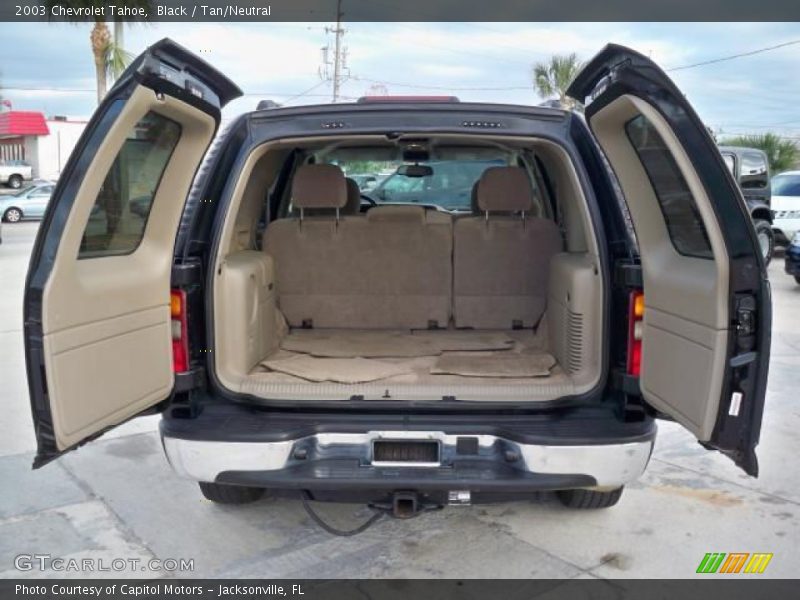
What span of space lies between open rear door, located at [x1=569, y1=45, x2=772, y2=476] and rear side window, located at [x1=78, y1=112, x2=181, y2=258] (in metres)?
1.67

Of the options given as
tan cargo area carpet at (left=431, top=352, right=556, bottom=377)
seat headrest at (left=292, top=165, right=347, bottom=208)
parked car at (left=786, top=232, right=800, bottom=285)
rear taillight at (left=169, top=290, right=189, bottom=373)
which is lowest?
parked car at (left=786, top=232, right=800, bottom=285)

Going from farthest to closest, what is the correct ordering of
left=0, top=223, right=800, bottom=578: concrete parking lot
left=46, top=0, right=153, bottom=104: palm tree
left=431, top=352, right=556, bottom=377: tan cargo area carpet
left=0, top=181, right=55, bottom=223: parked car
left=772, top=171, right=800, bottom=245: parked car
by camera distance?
left=0, top=181, right=55, bottom=223: parked car
left=46, top=0, right=153, bottom=104: palm tree
left=772, top=171, right=800, bottom=245: parked car
left=431, top=352, right=556, bottom=377: tan cargo area carpet
left=0, top=223, right=800, bottom=578: concrete parking lot

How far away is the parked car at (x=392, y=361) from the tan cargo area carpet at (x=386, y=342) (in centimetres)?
23

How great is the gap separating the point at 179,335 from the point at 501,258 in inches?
81.7

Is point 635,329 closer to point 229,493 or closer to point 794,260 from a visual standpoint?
point 229,493

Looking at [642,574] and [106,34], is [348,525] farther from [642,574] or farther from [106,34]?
[106,34]

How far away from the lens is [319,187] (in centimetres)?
437

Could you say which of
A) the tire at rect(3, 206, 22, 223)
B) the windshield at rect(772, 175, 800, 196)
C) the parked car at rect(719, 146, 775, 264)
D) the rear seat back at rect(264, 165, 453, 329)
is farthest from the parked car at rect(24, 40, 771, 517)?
the tire at rect(3, 206, 22, 223)

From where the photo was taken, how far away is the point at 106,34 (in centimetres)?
2381

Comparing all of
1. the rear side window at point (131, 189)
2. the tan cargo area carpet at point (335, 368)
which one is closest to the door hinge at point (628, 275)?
the tan cargo area carpet at point (335, 368)

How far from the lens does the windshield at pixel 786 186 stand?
16.1 meters

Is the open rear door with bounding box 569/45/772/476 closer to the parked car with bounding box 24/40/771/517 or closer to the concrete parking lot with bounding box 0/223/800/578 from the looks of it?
the parked car with bounding box 24/40/771/517

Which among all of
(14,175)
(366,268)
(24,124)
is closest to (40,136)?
(24,124)

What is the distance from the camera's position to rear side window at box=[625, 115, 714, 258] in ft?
9.10
